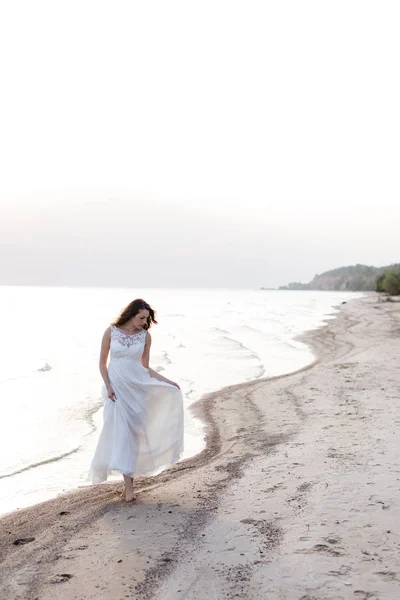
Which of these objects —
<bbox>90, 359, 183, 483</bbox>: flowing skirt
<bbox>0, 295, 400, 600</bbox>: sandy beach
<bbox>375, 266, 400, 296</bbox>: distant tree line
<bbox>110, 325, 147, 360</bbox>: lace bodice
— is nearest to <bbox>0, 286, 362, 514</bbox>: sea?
<bbox>0, 295, 400, 600</bbox>: sandy beach

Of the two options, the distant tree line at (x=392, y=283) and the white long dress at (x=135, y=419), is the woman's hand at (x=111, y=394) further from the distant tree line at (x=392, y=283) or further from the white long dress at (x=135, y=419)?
the distant tree line at (x=392, y=283)

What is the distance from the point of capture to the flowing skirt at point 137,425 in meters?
6.57

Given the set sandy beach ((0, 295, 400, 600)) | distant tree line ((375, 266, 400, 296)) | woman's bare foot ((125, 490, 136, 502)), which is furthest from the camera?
distant tree line ((375, 266, 400, 296))

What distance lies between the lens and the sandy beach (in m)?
4.56

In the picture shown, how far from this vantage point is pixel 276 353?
27.5 meters

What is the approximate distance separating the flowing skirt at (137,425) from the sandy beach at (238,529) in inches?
19.9

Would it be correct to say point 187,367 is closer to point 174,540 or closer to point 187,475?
point 187,475

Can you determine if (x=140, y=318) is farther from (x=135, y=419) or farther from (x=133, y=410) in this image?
(x=135, y=419)

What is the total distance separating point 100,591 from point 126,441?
2141 millimetres

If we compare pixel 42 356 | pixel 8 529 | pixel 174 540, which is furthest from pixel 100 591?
pixel 42 356

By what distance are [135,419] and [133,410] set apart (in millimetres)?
117

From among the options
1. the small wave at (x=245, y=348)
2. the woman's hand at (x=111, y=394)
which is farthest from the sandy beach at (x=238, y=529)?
the small wave at (x=245, y=348)

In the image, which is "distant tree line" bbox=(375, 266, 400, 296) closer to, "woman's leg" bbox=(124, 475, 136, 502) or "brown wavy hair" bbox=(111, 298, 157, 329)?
"brown wavy hair" bbox=(111, 298, 157, 329)

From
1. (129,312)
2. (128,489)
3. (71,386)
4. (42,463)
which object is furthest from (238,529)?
(71,386)
